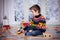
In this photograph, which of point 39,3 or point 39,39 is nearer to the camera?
point 39,39

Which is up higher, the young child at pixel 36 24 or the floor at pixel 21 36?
the young child at pixel 36 24

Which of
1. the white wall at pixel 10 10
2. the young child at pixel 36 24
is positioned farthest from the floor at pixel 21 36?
the white wall at pixel 10 10

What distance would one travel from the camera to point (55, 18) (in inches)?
103

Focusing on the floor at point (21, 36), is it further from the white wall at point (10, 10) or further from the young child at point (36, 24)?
the white wall at point (10, 10)

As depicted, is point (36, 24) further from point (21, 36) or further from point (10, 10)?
point (10, 10)

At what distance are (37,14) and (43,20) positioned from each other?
5.9 inches

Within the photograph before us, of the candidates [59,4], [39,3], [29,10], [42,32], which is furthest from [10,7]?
[59,4]

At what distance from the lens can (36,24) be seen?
2.57 meters

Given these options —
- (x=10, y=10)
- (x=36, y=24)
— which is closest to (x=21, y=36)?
(x=36, y=24)

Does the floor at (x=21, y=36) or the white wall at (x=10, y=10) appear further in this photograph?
the white wall at (x=10, y=10)

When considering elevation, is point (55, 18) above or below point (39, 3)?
below

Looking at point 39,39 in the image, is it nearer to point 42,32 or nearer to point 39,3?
point 42,32

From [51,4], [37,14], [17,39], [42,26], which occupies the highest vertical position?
[51,4]

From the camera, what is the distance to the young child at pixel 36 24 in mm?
2545
